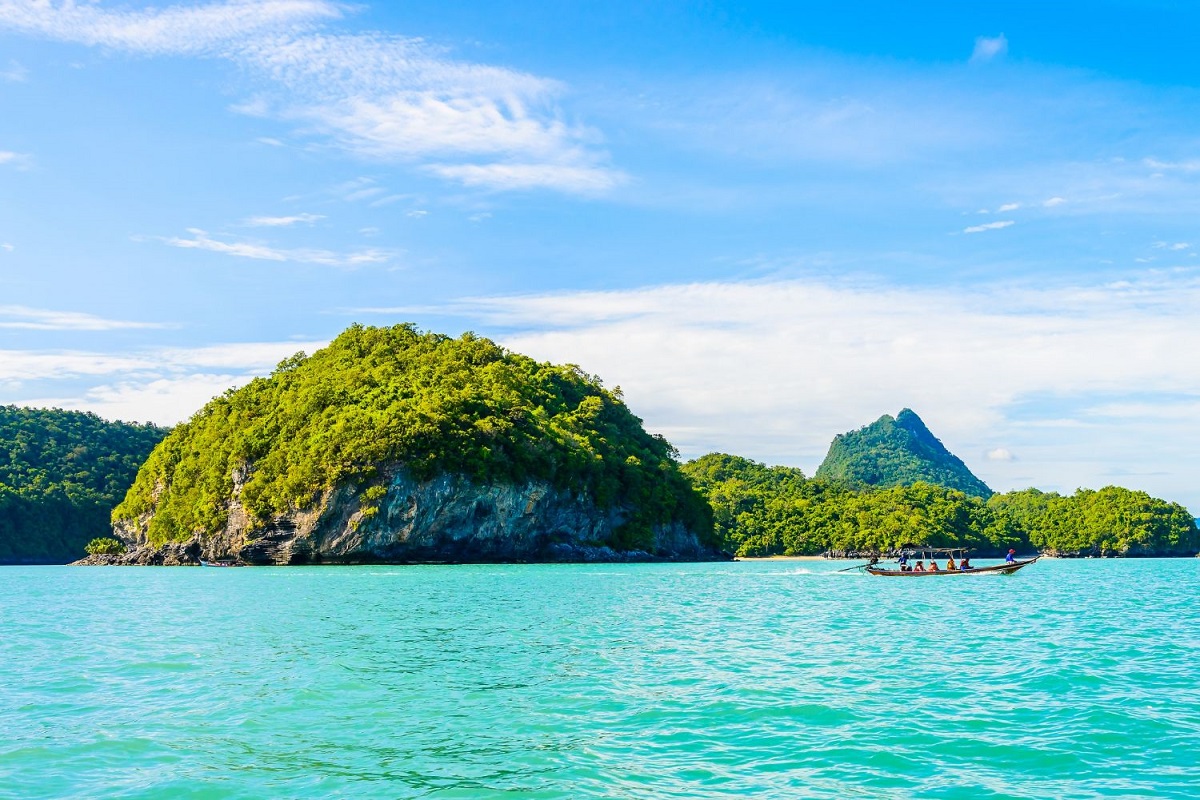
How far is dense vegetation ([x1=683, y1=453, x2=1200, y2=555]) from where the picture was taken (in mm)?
126500

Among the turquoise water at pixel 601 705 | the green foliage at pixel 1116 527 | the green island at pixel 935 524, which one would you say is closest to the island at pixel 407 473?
the green island at pixel 935 524

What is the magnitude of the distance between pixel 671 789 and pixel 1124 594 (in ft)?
133

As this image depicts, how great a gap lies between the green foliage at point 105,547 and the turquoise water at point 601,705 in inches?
3150

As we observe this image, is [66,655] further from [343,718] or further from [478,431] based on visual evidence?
[478,431]

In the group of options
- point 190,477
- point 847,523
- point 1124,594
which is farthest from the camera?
point 847,523

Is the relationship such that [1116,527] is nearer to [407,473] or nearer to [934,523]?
Answer: [934,523]

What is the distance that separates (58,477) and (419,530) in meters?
58.5

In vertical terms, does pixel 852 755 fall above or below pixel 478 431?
below

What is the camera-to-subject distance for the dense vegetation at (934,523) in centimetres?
12650

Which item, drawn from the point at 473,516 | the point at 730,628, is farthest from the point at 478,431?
the point at 730,628

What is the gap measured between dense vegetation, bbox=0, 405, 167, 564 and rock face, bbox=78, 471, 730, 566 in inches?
808

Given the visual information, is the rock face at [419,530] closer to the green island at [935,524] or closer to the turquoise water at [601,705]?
the green island at [935,524]

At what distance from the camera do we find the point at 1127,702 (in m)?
15.3

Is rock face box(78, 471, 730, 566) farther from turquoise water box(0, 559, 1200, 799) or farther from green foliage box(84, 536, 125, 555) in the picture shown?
turquoise water box(0, 559, 1200, 799)
